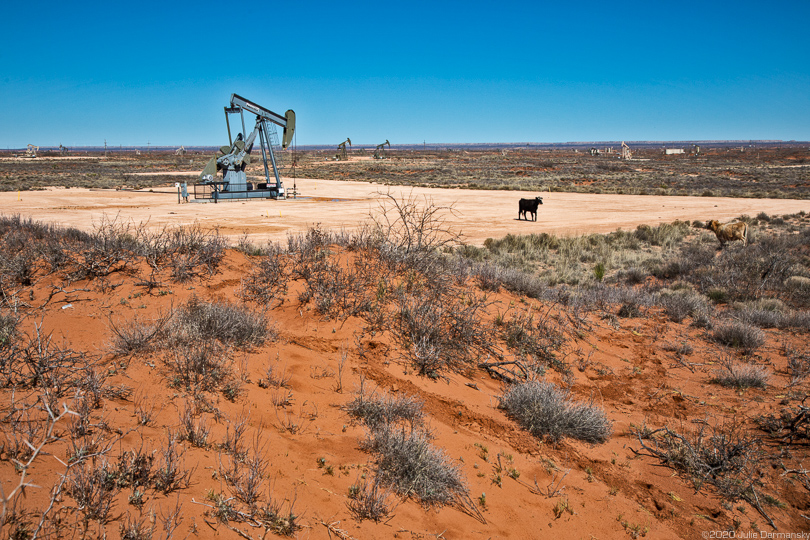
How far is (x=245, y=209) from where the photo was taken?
83.6 ft

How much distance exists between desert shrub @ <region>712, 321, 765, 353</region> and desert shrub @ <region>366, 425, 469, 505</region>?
6.11m

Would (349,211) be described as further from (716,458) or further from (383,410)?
(716,458)

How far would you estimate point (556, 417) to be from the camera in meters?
4.79

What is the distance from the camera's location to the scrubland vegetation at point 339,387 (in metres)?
2.98

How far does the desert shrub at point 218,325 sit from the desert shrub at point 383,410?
4.94 feet

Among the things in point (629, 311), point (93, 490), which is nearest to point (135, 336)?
point (93, 490)

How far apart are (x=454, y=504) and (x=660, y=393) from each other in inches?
152

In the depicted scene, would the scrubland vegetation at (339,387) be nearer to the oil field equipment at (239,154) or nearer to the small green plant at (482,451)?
the small green plant at (482,451)

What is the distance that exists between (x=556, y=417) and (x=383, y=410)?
1.81 meters

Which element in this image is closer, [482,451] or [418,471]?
[418,471]

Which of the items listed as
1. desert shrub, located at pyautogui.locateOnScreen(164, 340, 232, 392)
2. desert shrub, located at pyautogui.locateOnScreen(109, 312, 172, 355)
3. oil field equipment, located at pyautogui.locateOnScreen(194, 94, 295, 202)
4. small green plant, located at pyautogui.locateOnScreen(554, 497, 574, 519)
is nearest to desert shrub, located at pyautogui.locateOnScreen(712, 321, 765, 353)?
small green plant, located at pyautogui.locateOnScreen(554, 497, 574, 519)

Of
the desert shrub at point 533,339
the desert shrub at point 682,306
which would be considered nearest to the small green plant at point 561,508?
the desert shrub at point 533,339

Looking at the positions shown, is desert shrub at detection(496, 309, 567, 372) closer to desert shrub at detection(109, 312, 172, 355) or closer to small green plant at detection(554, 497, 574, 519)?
small green plant at detection(554, 497, 574, 519)

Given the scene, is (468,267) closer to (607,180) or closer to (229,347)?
(229,347)
